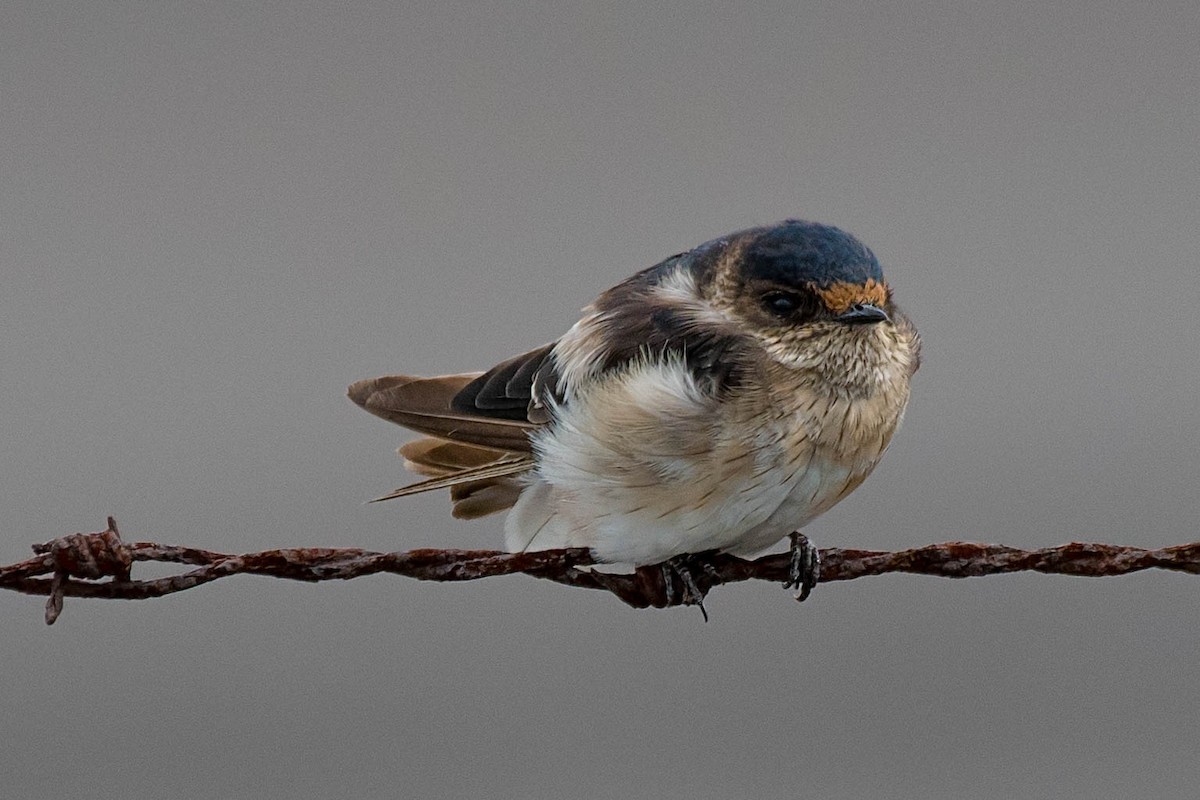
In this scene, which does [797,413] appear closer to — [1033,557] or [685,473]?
[685,473]

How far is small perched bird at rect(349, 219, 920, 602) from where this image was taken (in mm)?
2291

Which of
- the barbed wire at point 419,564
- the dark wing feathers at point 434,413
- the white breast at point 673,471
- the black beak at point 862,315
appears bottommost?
the barbed wire at point 419,564

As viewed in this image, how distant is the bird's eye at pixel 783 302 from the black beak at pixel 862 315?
8cm

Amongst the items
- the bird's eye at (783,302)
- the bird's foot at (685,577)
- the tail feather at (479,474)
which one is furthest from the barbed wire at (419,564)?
the bird's eye at (783,302)

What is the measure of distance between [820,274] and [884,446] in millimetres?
320

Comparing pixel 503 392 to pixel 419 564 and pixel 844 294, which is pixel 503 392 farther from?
pixel 419 564

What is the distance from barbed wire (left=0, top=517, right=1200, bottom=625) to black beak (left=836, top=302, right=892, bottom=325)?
490mm

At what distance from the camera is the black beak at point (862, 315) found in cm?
237

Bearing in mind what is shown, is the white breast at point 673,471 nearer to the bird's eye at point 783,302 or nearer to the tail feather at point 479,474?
the tail feather at point 479,474

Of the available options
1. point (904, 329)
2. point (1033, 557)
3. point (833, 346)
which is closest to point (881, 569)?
point (1033, 557)

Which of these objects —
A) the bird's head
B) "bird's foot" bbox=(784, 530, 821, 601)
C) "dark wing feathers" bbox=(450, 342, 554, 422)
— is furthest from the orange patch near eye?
"dark wing feathers" bbox=(450, 342, 554, 422)

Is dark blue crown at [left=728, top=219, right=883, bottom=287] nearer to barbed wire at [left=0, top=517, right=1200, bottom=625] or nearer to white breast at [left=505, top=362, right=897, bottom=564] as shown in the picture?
white breast at [left=505, top=362, right=897, bottom=564]

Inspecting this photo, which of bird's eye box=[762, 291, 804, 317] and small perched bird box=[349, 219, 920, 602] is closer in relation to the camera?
small perched bird box=[349, 219, 920, 602]

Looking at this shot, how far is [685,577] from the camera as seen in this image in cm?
237
